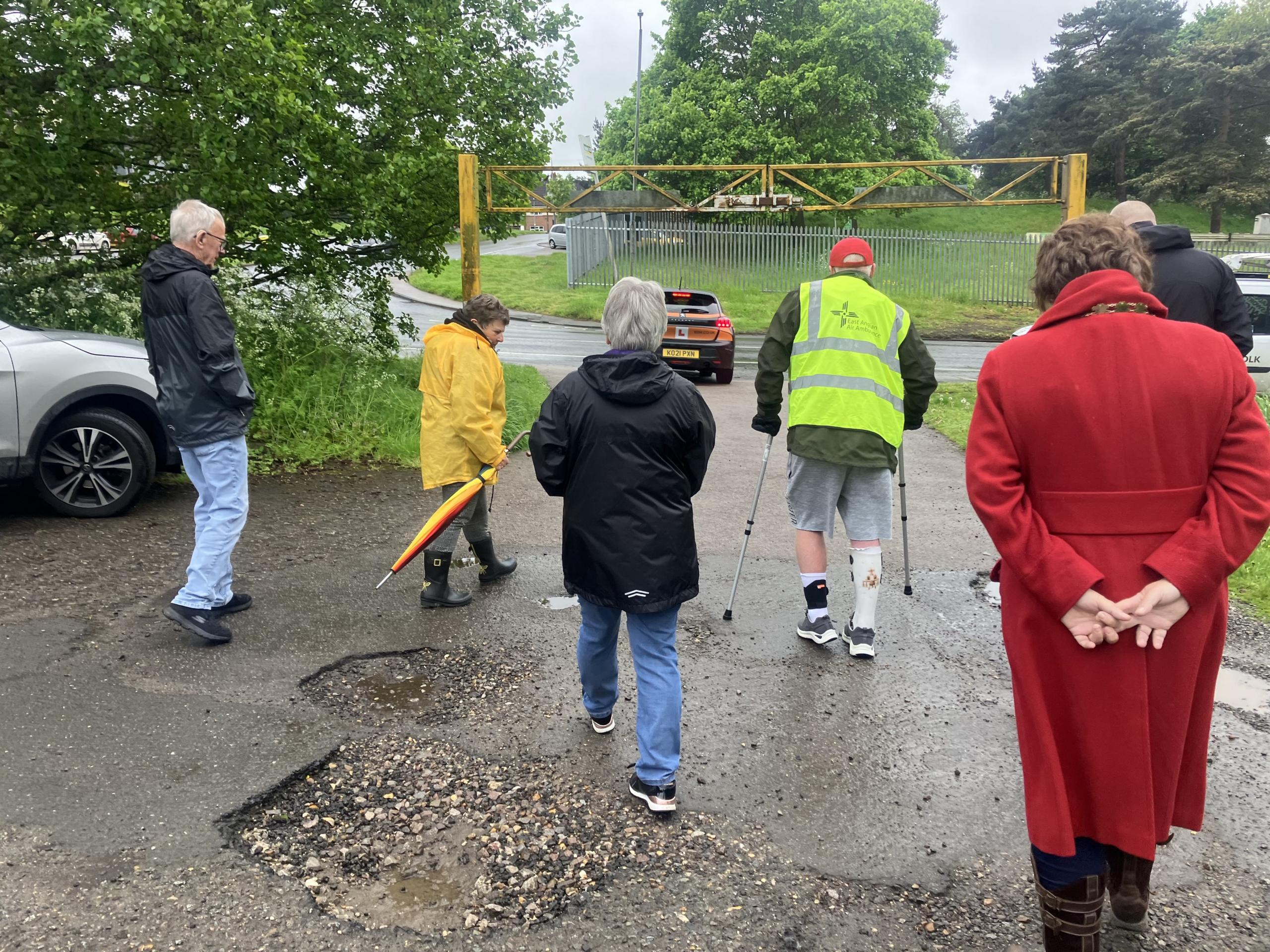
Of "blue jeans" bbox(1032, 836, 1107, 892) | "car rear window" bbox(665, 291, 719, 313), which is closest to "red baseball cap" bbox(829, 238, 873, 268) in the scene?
"blue jeans" bbox(1032, 836, 1107, 892)

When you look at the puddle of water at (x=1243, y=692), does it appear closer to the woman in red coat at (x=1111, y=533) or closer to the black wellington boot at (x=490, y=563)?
the woman in red coat at (x=1111, y=533)

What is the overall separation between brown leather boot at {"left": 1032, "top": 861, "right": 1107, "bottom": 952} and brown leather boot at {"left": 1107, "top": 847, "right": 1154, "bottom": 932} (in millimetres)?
249

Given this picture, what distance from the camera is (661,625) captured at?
3.59 meters

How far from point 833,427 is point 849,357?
1.13 ft

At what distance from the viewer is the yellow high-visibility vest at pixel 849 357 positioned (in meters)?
4.89

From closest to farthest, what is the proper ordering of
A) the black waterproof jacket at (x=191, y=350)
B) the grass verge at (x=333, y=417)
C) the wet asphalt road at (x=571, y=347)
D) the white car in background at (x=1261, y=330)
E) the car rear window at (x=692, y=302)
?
1. the black waterproof jacket at (x=191, y=350)
2. the grass verge at (x=333, y=417)
3. the white car in background at (x=1261, y=330)
4. the car rear window at (x=692, y=302)
5. the wet asphalt road at (x=571, y=347)

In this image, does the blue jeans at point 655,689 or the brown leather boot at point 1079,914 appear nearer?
the brown leather boot at point 1079,914

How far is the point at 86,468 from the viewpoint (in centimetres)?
677

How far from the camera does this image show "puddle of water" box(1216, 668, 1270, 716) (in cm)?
450

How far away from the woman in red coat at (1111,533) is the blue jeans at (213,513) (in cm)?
368

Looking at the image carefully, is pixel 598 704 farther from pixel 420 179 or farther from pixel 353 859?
pixel 420 179

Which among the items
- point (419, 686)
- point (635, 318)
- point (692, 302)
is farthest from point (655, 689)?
point (692, 302)

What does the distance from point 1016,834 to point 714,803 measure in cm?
102

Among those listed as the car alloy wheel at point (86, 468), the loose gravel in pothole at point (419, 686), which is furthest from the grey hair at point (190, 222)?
the car alloy wheel at point (86, 468)
